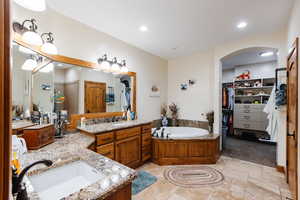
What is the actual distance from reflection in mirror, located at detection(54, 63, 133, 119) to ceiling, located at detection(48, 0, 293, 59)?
33.5 inches

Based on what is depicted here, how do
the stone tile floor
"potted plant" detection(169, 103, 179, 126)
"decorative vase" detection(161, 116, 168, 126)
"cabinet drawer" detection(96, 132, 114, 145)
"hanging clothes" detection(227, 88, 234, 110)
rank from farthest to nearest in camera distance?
"hanging clothes" detection(227, 88, 234, 110), "potted plant" detection(169, 103, 179, 126), "decorative vase" detection(161, 116, 168, 126), "cabinet drawer" detection(96, 132, 114, 145), the stone tile floor

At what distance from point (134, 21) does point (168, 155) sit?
2602 mm

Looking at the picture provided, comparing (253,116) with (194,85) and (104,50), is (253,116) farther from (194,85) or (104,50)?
(104,50)

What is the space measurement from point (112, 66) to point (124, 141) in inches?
59.0

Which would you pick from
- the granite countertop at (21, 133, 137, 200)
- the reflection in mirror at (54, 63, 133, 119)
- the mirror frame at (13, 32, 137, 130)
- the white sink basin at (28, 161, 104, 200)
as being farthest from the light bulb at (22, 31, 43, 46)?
the white sink basin at (28, 161, 104, 200)

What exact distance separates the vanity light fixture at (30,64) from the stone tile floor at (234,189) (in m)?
2.13

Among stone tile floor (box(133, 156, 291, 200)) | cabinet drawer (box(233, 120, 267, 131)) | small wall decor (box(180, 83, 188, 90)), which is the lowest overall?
stone tile floor (box(133, 156, 291, 200))

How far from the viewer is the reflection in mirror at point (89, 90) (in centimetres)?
225

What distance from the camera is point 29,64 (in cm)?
169

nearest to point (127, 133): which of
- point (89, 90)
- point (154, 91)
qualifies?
point (89, 90)

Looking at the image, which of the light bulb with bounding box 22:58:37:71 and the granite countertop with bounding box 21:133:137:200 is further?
the light bulb with bounding box 22:58:37:71

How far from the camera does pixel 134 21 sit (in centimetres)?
235

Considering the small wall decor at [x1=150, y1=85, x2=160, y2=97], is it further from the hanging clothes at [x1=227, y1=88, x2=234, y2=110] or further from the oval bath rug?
the hanging clothes at [x1=227, y1=88, x2=234, y2=110]

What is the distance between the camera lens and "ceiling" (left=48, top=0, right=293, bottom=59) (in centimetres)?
193
